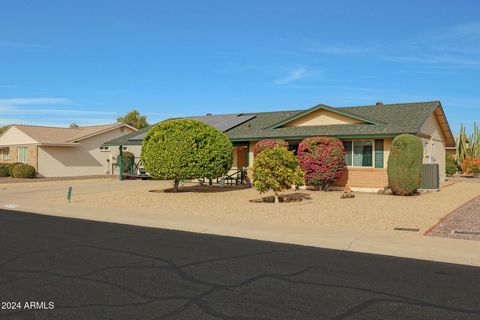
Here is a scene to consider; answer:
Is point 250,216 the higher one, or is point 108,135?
point 108,135

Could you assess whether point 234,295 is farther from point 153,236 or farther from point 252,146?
point 252,146

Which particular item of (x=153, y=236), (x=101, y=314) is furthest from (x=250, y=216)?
(x=101, y=314)

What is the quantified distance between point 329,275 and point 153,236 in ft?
16.6

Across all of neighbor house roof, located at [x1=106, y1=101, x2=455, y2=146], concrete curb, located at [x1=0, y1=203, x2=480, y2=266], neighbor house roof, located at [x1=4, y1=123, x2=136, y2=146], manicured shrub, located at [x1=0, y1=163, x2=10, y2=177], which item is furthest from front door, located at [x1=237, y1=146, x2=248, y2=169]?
manicured shrub, located at [x1=0, y1=163, x2=10, y2=177]

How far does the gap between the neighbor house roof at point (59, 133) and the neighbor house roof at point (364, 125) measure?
1792cm

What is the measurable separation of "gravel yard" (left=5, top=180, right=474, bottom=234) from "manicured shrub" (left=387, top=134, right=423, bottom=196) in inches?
24.6

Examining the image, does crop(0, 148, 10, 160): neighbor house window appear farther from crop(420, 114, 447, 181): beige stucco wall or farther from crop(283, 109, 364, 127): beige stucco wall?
crop(420, 114, 447, 181): beige stucco wall

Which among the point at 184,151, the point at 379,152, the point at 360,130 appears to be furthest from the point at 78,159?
the point at 379,152

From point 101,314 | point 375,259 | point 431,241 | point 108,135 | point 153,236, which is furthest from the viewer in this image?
point 108,135

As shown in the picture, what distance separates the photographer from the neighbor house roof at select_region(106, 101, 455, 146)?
21.5 m

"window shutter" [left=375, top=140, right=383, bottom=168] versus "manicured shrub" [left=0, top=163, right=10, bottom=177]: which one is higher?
"window shutter" [left=375, top=140, right=383, bottom=168]

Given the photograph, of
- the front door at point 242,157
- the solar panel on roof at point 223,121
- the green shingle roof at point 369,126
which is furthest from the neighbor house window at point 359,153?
the solar panel on roof at point 223,121

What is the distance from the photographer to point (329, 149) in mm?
20922

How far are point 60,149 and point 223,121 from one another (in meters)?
17.0
